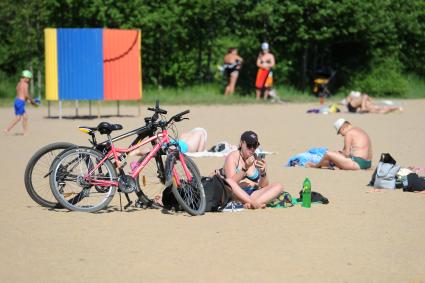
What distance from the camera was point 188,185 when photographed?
1019cm

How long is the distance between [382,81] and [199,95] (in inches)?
246

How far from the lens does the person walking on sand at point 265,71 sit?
2948cm

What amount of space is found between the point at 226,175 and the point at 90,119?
13.2 metres

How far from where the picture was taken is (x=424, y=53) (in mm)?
34469

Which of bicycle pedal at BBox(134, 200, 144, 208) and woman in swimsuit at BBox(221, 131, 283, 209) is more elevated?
woman in swimsuit at BBox(221, 131, 283, 209)

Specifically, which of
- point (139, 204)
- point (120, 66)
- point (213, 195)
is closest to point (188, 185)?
point (213, 195)

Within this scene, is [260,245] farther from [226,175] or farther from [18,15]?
[18,15]

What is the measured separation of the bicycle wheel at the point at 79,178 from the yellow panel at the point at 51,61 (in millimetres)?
14384

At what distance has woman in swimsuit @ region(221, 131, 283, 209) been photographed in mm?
10398

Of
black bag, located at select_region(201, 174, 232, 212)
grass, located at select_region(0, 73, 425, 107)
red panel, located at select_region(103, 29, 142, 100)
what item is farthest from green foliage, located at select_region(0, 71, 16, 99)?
black bag, located at select_region(201, 174, 232, 212)

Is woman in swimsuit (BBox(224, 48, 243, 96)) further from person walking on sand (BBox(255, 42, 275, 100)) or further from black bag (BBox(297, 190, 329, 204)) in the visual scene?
black bag (BBox(297, 190, 329, 204))

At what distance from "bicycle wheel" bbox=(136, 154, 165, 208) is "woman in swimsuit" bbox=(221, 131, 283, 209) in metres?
0.72

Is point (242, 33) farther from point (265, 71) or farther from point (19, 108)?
point (19, 108)

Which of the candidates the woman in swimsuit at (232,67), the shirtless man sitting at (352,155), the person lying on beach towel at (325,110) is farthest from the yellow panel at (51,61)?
the shirtless man sitting at (352,155)
